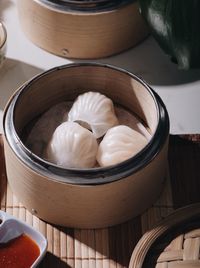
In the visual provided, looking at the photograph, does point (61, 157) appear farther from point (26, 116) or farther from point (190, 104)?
point (190, 104)

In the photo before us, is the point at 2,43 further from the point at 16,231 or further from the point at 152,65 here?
the point at 16,231

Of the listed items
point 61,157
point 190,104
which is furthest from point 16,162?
point 190,104

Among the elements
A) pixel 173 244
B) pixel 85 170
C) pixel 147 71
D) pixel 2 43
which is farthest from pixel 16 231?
pixel 147 71

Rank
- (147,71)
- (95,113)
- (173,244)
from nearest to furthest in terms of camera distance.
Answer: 1. (173,244)
2. (95,113)
3. (147,71)

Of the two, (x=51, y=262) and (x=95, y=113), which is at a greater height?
(x=95, y=113)

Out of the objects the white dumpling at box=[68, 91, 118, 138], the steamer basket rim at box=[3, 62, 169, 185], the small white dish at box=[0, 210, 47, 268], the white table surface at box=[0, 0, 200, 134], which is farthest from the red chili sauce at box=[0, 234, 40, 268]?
the white table surface at box=[0, 0, 200, 134]

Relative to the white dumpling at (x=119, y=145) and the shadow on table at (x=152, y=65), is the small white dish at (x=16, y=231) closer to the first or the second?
the white dumpling at (x=119, y=145)

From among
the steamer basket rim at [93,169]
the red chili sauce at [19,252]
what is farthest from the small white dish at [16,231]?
the steamer basket rim at [93,169]
